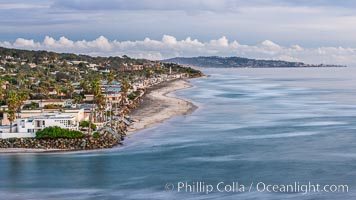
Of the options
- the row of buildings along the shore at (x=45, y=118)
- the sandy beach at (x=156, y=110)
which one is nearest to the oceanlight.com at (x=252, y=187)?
the row of buildings along the shore at (x=45, y=118)

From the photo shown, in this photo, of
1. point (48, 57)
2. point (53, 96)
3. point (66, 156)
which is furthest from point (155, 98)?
point (48, 57)

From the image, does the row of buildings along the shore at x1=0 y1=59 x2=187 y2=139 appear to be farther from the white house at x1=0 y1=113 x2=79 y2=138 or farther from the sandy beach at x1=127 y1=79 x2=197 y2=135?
the sandy beach at x1=127 y1=79 x2=197 y2=135

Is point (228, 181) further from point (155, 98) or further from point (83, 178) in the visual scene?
point (155, 98)

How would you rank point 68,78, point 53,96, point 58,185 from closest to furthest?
point 58,185 < point 53,96 < point 68,78

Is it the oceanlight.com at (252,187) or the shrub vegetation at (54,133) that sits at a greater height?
the shrub vegetation at (54,133)

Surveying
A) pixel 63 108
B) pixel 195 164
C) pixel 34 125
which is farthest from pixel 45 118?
pixel 195 164

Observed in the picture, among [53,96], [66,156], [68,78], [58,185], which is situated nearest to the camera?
[58,185]

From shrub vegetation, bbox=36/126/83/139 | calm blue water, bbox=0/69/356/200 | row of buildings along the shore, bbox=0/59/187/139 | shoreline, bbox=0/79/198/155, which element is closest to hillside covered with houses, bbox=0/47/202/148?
row of buildings along the shore, bbox=0/59/187/139

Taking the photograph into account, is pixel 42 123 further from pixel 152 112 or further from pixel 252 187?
pixel 152 112

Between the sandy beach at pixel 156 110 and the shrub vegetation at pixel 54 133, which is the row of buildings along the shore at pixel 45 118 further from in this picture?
the sandy beach at pixel 156 110
